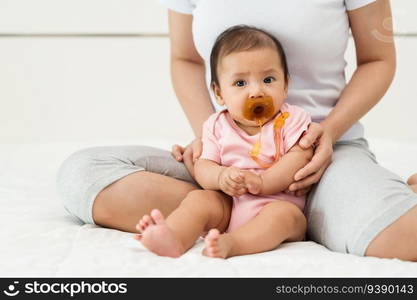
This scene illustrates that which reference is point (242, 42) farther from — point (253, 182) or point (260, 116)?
point (253, 182)

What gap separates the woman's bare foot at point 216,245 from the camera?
0.84 m

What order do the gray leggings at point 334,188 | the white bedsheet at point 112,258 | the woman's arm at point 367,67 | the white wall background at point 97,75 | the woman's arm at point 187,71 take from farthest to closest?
the white wall background at point 97,75 → the woman's arm at point 187,71 → the woman's arm at point 367,67 → the gray leggings at point 334,188 → the white bedsheet at point 112,258

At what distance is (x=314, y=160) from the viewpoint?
3.32 feet

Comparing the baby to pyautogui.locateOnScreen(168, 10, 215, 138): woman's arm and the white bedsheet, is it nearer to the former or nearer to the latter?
the white bedsheet

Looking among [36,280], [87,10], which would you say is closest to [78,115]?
[87,10]

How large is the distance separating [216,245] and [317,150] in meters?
0.27

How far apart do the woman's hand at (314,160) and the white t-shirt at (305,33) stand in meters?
0.11

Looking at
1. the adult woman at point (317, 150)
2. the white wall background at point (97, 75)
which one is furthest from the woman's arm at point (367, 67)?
the white wall background at point (97, 75)

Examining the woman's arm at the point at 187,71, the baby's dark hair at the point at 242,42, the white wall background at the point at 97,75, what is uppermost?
the baby's dark hair at the point at 242,42

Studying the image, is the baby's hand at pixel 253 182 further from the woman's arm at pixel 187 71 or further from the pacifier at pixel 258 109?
the woman's arm at pixel 187 71

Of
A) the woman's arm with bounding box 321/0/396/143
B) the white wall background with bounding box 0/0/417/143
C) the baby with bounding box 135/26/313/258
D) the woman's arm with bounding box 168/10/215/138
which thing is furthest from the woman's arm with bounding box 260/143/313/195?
the white wall background with bounding box 0/0/417/143

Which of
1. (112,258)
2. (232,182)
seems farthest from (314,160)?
(112,258)

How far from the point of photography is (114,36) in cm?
220

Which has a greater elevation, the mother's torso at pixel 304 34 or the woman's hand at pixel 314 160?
the mother's torso at pixel 304 34
